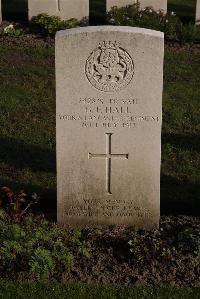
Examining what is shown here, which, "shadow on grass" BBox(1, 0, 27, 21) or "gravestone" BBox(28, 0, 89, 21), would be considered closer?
"gravestone" BBox(28, 0, 89, 21)

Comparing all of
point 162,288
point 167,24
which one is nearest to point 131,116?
point 162,288

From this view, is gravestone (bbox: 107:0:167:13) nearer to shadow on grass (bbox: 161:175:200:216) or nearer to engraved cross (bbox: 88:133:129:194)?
shadow on grass (bbox: 161:175:200:216)

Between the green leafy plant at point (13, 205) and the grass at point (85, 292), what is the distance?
87 cm

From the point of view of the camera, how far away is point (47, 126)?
9.77 meters

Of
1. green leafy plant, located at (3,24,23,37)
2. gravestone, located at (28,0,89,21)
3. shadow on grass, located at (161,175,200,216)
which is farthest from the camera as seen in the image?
gravestone, located at (28,0,89,21)

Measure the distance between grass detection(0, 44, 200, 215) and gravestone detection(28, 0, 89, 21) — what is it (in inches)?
60.1

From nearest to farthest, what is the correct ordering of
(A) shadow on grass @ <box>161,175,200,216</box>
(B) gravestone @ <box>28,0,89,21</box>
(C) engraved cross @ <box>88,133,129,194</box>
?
1. (C) engraved cross @ <box>88,133,129,194</box>
2. (A) shadow on grass @ <box>161,175,200,216</box>
3. (B) gravestone @ <box>28,0,89,21</box>

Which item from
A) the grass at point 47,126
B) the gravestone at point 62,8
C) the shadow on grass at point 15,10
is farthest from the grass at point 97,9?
the grass at point 47,126

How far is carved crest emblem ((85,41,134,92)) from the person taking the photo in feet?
20.9

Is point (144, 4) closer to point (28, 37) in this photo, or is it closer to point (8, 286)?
point (28, 37)

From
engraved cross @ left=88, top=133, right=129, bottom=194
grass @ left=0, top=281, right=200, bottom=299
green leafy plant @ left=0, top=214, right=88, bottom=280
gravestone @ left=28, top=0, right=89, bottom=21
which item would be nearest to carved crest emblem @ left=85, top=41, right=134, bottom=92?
engraved cross @ left=88, top=133, right=129, bottom=194

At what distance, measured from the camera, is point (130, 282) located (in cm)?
630

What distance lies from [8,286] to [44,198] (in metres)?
1.69

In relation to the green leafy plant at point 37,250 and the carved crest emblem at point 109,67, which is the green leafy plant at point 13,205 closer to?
the green leafy plant at point 37,250
